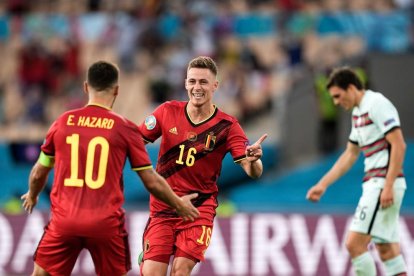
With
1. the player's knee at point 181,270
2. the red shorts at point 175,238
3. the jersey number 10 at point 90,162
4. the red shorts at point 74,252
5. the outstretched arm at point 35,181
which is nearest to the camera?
the jersey number 10 at point 90,162

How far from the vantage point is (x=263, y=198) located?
55.9ft

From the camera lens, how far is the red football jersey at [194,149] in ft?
28.2

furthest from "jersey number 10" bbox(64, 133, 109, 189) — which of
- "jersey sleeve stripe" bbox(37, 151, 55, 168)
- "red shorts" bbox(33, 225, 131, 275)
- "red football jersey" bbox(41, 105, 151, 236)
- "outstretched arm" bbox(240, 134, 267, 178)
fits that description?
"outstretched arm" bbox(240, 134, 267, 178)

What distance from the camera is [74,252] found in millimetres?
7602

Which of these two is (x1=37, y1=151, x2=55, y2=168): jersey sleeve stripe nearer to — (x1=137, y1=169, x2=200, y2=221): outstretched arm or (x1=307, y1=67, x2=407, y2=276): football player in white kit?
(x1=137, y1=169, x2=200, y2=221): outstretched arm

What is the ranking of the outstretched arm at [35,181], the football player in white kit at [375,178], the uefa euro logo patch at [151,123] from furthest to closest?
the football player in white kit at [375,178] < the uefa euro logo patch at [151,123] < the outstretched arm at [35,181]

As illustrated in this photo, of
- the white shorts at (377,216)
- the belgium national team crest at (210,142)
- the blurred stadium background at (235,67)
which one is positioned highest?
the blurred stadium background at (235,67)

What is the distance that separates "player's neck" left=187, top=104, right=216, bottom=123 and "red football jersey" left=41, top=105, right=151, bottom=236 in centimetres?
125

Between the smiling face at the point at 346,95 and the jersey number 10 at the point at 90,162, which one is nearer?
the jersey number 10 at the point at 90,162

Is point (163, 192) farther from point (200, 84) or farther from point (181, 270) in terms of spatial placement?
point (200, 84)

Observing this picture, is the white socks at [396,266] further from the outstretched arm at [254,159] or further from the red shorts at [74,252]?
the red shorts at [74,252]

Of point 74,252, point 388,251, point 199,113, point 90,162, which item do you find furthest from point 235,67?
point 90,162

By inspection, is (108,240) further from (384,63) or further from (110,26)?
(110,26)

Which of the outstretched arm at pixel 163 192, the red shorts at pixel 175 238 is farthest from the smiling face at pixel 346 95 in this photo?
the outstretched arm at pixel 163 192
